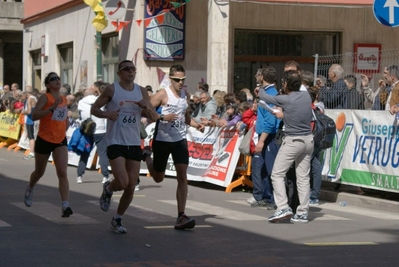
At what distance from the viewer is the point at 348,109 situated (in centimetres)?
1518

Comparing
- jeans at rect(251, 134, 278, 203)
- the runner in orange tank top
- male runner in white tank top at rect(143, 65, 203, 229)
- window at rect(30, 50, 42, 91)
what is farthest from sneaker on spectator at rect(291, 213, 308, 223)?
window at rect(30, 50, 42, 91)

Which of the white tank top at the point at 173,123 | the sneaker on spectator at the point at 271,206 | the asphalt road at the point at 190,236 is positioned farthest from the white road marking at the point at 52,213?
the sneaker on spectator at the point at 271,206

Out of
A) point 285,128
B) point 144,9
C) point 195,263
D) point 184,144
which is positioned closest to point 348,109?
point 285,128

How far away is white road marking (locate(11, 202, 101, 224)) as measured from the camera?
1107 cm

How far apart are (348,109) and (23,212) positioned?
5.97 m

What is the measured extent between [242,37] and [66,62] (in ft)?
30.7

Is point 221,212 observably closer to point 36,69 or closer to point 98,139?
point 98,139

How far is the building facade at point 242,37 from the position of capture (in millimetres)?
23766

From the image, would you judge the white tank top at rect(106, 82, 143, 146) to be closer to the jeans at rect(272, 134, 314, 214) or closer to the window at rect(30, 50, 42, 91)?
the jeans at rect(272, 134, 314, 214)

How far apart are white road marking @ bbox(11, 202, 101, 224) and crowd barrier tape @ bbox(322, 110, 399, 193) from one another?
4.88 m

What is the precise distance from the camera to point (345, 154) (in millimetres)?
14961

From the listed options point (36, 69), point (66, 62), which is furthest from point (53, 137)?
point (36, 69)

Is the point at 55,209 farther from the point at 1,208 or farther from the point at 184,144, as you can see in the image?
the point at 184,144

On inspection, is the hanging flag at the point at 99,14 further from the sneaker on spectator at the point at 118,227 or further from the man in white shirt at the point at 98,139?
the sneaker on spectator at the point at 118,227
